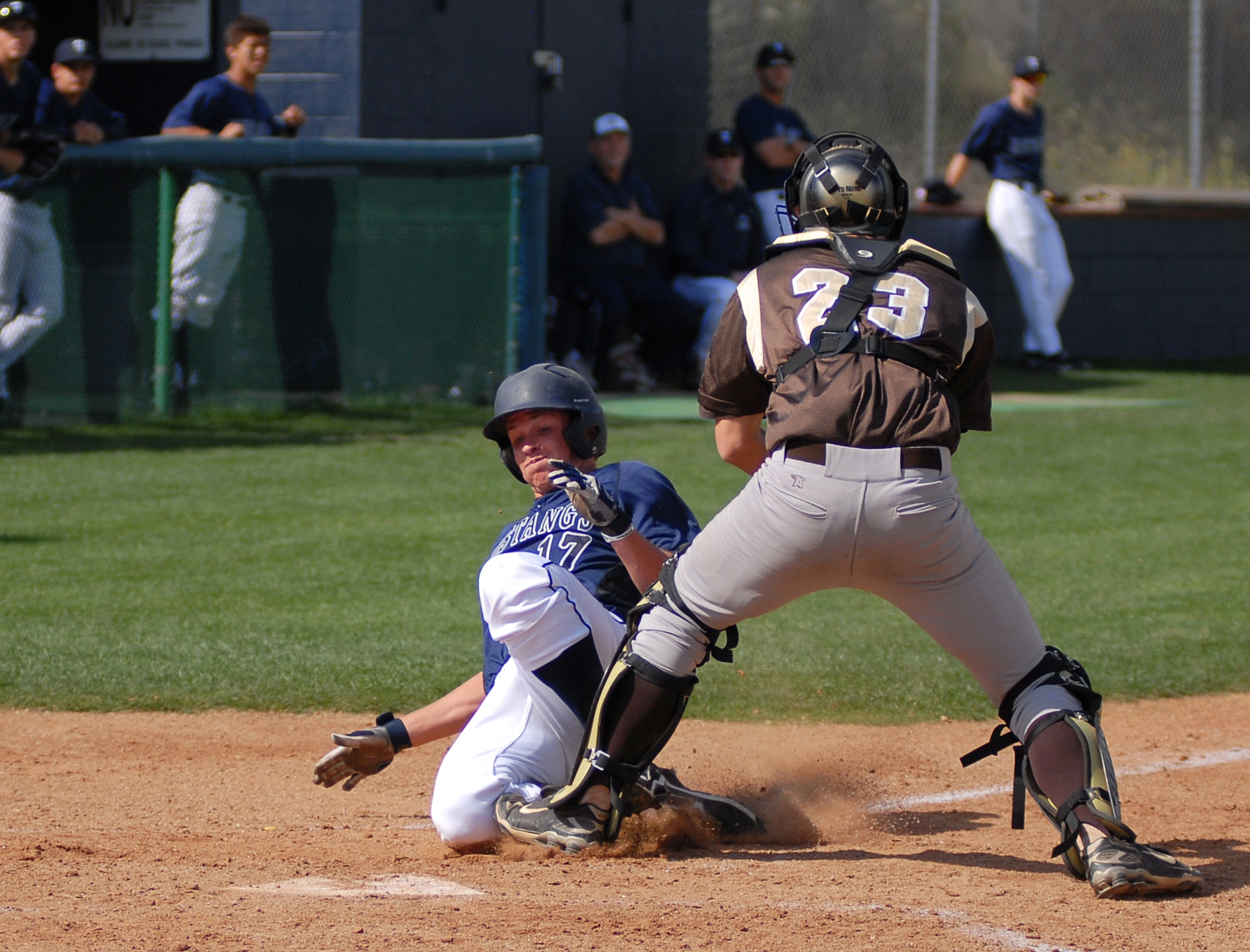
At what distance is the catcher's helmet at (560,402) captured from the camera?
3885 millimetres

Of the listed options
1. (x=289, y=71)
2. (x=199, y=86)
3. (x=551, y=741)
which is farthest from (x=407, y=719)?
(x=289, y=71)

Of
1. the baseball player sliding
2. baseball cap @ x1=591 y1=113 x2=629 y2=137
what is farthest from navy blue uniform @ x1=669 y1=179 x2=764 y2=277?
the baseball player sliding

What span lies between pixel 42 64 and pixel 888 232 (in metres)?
12.2

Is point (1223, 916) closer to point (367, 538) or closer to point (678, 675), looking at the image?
point (678, 675)

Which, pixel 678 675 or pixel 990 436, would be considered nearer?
pixel 678 675

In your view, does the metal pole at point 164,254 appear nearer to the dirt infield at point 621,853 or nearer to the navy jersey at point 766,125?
the navy jersey at point 766,125

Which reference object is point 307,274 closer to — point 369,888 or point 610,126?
point 610,126

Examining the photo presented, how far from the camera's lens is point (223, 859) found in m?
3.60

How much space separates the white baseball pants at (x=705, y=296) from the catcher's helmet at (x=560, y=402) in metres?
8.79

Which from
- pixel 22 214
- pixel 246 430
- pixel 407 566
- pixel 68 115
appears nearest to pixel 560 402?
pixel 407 566

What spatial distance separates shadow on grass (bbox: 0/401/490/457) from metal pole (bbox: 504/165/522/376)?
0.49 metres

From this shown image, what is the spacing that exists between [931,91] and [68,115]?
8.81 metres

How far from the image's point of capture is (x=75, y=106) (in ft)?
33.9

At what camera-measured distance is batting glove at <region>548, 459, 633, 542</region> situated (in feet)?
11.4
